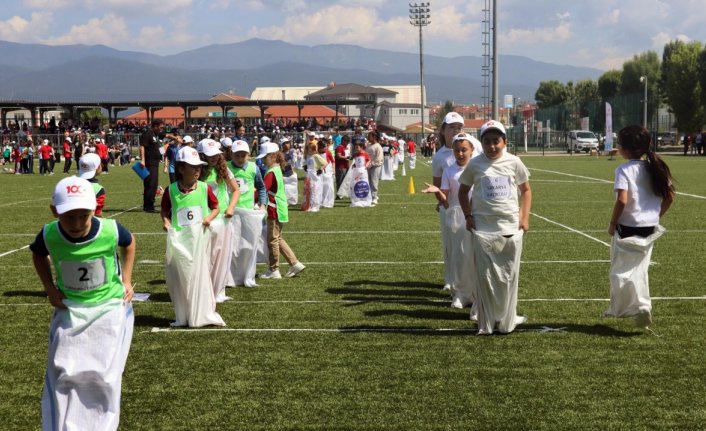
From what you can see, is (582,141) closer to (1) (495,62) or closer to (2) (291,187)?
(1) (495,62)

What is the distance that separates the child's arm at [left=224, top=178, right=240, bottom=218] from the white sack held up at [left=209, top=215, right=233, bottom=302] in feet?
0.33

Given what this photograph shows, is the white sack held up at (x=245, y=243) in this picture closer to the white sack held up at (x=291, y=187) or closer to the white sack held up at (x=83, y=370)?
the white sack held up at (x=83, y=370)

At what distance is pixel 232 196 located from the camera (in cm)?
977

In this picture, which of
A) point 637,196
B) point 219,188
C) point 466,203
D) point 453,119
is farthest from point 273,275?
point 637,196

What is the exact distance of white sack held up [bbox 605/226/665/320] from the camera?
8.09 m

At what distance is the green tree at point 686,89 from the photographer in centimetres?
8238

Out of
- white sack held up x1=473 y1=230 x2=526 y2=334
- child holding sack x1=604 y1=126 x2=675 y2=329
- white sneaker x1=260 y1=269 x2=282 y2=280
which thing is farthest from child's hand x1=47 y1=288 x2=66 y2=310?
white sneaker x1=260 y1=269 x2=282 y2=280

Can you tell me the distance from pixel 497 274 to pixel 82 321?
4.15 m

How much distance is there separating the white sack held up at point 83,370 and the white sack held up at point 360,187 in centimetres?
1800

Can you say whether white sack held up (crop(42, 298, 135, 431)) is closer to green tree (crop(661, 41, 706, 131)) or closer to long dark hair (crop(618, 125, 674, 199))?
long dark hair (crop(618, 125, 674, 199))

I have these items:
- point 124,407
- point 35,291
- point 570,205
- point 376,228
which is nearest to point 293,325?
point 124,407

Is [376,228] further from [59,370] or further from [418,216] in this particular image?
[59,370]

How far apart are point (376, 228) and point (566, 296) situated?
8.10m

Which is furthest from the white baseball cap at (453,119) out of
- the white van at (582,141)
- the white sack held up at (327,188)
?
the white van at (582,141)
